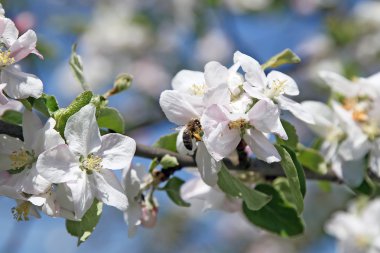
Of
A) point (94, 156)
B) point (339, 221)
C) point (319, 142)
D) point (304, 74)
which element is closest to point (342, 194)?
point (304, 74)

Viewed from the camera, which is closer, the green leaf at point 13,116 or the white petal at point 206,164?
the white petal at point 206,164

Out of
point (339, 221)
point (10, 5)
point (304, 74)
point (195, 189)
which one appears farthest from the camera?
point (304, 74)

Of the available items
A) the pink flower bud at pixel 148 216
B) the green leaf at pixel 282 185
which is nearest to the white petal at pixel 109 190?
the pink flower bud at pixel 148 216

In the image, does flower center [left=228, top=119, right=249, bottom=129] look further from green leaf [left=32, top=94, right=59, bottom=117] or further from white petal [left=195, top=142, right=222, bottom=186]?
green leaf [left=32, top=94, right=59, bottom=117]

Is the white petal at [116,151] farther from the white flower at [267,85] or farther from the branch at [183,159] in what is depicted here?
the white flower at [267,85]

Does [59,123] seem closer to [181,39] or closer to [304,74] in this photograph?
[304,74]

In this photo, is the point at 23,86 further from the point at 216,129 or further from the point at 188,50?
the point at 188,50
